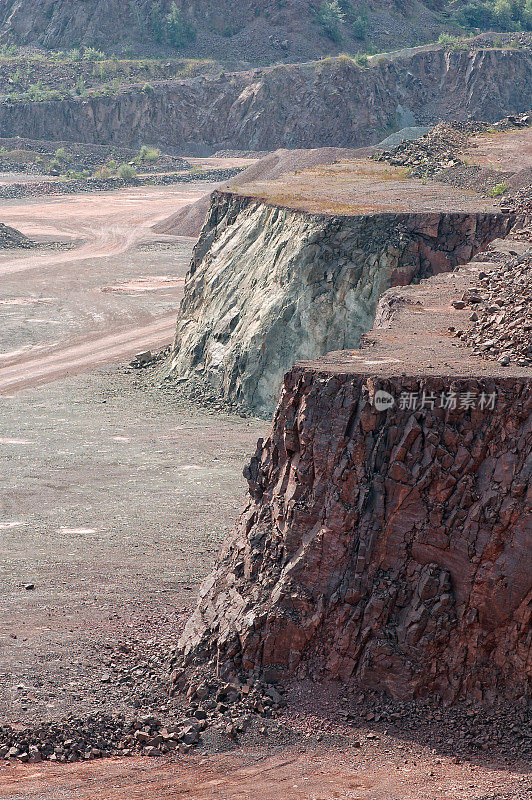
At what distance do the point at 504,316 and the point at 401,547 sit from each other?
16.5 feet

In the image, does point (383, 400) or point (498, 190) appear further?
point (498, 190)

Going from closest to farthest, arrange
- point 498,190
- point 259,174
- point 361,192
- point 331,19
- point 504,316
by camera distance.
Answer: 1. point 504,316
2. point 498,190
3. point 361,192
4. point 259,174
5. point 331,19

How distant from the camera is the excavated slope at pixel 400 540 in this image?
46.6 feet

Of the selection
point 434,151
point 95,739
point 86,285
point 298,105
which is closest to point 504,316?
Answer: point 95,739

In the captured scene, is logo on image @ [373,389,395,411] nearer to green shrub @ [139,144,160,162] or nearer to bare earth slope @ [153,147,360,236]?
bare earth slope @ [153,147,360,236]

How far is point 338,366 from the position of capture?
15664 mm

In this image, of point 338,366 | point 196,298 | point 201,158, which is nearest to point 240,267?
point 196,298

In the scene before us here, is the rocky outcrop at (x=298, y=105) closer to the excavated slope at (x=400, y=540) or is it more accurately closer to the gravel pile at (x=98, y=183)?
the gravel pile at (x=98, y=183)

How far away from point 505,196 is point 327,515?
23966mm

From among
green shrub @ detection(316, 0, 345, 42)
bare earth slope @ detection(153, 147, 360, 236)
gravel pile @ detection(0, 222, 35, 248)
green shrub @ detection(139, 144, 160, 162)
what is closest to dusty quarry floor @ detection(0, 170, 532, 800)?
gravel pile @ detection(0, 222, 35, 248)

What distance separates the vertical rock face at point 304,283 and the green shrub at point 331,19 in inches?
3351

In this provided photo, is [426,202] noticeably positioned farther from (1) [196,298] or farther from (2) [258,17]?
(2) [258,17]

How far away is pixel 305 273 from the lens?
109ft

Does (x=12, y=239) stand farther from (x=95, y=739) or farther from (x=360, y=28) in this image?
(x=360, y=28)
